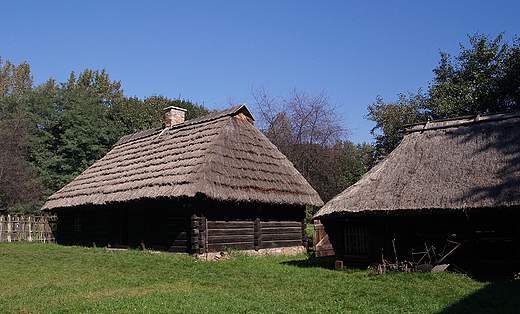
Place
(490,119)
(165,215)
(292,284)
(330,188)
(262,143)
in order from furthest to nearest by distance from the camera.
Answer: (330,188)
(262,143)
(165,215)
(490,119)
(292,284)

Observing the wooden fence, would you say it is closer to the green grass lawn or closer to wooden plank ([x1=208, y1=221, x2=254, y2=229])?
the green grass lawn

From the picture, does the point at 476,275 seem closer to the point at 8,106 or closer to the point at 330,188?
the point at 330,188

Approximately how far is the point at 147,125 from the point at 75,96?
786 centimetres

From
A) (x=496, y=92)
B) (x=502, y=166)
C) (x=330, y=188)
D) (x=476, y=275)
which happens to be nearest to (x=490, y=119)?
(x=502, y=166)

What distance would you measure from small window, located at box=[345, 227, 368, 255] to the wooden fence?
18428 millimetres

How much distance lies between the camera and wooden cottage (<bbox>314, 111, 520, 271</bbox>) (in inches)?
426

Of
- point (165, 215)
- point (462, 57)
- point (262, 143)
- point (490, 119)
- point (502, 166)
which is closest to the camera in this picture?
point (502, 166)

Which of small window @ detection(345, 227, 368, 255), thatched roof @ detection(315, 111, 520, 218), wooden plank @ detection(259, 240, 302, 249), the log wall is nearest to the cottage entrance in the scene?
the log wall

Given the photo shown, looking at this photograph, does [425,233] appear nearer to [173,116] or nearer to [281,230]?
[281,230]

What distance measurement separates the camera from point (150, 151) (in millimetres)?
20219

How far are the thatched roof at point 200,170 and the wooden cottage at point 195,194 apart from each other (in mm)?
47

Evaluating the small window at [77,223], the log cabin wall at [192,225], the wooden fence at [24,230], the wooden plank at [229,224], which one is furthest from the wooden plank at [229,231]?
the wooden fence at [24,230]

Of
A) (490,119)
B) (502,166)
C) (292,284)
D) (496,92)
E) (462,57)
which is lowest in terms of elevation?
(292,284)

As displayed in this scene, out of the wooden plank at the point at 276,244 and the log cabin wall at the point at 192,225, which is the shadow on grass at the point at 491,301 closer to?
the log cabin wall at the point at 192,225
